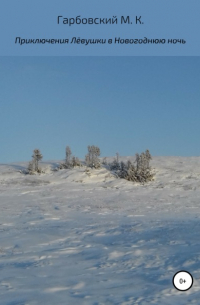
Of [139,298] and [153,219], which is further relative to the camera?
[153,219]

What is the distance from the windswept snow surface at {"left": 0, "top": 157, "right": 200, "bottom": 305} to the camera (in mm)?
3996

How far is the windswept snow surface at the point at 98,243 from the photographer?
4.00 metres

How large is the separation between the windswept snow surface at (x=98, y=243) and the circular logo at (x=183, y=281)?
58mm

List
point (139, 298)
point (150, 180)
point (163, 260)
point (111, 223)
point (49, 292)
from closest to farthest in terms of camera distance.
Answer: point (139, 298) → point (49, 292) → point (163, 260) → point (111, 223) → point (150, 180)

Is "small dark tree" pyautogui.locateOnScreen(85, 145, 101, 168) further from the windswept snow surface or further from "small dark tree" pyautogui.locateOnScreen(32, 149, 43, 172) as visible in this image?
the windswept snow surface

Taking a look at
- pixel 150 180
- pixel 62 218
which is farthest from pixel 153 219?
pixel 150 180

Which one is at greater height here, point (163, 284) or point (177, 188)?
point (177, 188)

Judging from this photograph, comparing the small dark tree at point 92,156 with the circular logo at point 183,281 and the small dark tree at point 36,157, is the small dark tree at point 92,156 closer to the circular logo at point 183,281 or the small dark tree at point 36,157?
the small dark tree at point 36,157

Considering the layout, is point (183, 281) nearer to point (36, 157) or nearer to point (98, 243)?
point (98, 243)

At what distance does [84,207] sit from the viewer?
9414mm

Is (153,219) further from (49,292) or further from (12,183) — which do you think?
(12,183)

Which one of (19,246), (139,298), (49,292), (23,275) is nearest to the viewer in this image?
(139,298)

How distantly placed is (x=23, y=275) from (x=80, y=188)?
25.3ft

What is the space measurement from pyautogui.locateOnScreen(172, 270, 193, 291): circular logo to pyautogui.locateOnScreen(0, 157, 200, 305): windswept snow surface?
58 mm
